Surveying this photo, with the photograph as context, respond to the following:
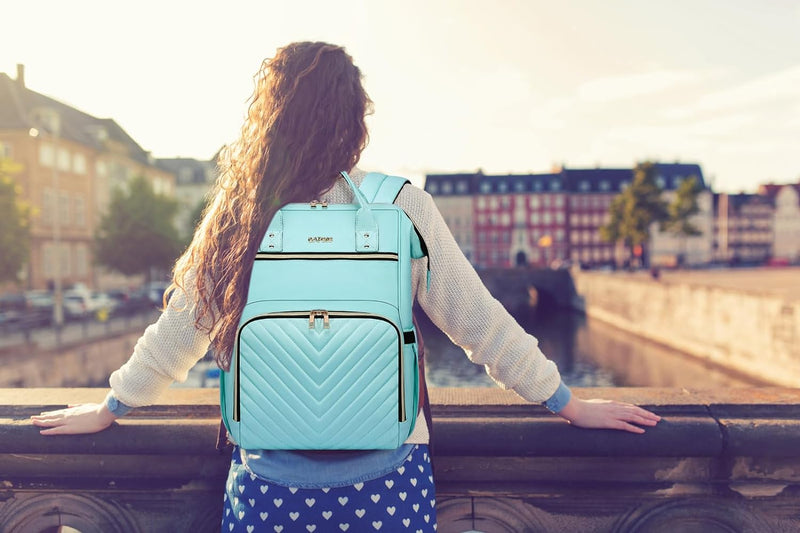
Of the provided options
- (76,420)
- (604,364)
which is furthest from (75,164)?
(76,420)

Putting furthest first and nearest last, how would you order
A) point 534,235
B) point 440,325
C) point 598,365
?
point 534,235, point 598,365, point 440,325

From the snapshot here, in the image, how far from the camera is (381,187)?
5.11 ft

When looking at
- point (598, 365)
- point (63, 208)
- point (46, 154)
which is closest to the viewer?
point (598, 365)

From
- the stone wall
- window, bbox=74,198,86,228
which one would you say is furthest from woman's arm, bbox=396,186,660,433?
window, bbox=74,198,86,228

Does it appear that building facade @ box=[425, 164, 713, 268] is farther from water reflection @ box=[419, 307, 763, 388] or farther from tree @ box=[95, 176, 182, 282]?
tree @ box=[95, 176, 182, 282]

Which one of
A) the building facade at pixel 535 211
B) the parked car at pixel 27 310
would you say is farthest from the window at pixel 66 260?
the building facade at pixel 535 211

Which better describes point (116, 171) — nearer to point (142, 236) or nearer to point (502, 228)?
point (142, 236)

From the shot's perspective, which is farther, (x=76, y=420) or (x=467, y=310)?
(x=76, y=420)

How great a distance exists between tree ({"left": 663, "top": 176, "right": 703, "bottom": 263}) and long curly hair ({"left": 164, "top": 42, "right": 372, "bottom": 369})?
55.3 meters

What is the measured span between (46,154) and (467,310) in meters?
43.6

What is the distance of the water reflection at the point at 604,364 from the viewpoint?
76.8 ft

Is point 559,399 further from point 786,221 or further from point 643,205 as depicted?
point 786,221

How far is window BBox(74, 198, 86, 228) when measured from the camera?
1753 inches

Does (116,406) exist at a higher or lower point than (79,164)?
lower
